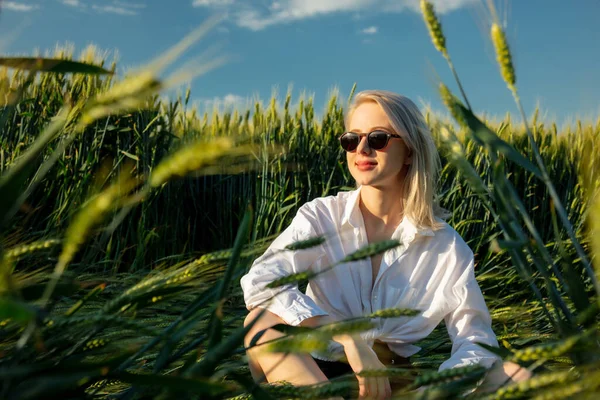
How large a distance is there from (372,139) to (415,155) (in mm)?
162

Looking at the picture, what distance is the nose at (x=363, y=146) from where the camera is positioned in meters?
2.05

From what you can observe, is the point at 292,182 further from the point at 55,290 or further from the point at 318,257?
the point at 55,290

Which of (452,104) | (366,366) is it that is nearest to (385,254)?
(366,366)

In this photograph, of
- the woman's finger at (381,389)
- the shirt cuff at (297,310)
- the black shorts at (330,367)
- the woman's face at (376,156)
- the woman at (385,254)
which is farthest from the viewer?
the woman's face at (376,156)

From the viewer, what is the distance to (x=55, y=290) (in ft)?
1.90

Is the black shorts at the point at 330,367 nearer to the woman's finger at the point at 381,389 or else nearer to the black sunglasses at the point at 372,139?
the woman's finger at the point at 381,389

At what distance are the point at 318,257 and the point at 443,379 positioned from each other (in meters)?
1.35

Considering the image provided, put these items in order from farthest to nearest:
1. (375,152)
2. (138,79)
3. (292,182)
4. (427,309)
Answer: (292,182), (375,152), (427,309), (138,79)

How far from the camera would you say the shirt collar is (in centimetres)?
196

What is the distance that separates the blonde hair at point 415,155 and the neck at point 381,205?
0.12ft

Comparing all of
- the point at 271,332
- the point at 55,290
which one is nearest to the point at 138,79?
the point at 55,290

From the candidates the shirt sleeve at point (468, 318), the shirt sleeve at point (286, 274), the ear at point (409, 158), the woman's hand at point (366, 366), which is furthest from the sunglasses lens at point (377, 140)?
the woman's hand at point (366, 366)

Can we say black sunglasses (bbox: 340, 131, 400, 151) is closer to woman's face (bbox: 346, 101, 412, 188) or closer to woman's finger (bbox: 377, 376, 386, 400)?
woman's face (bbox: 346, 101, 412, 188)

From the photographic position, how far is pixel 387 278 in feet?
6.59
